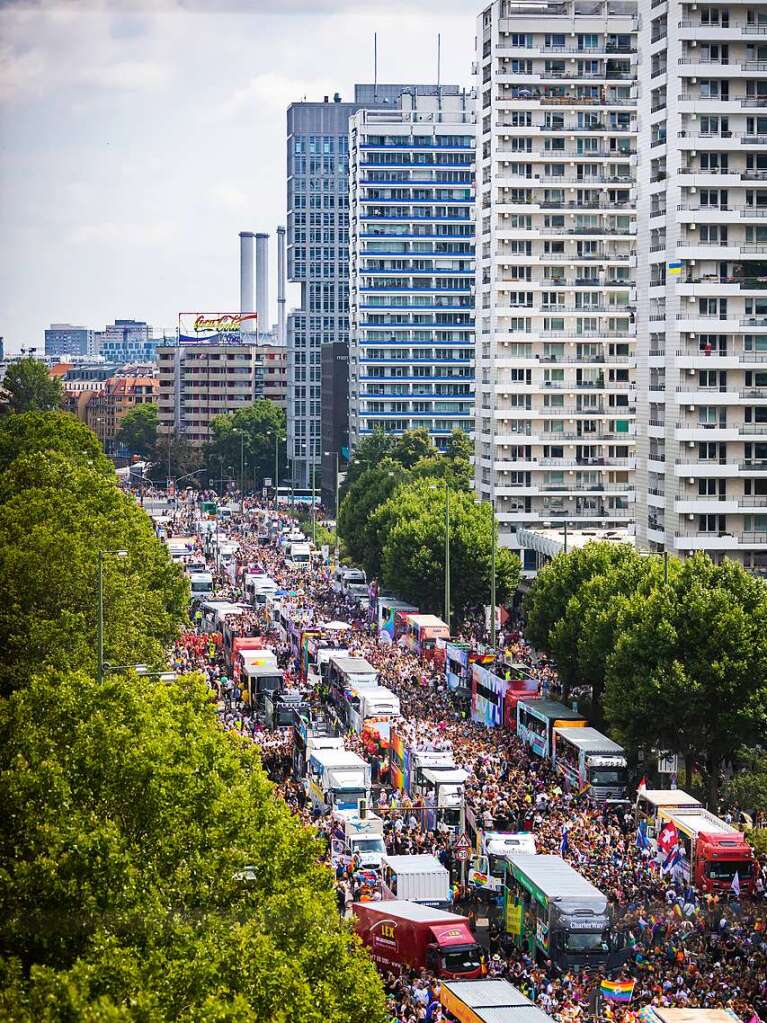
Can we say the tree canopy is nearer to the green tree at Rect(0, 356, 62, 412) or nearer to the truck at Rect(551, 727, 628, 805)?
the truck at Rect(551, 727, 628, 805)

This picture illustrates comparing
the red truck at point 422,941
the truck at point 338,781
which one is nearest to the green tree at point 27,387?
the truck at point 338,781

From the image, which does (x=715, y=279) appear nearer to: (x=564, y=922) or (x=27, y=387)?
(x=564, y=922)

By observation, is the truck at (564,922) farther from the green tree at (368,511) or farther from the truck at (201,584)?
the truck at (201,584)

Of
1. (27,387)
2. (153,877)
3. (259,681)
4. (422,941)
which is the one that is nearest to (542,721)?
(259,681)

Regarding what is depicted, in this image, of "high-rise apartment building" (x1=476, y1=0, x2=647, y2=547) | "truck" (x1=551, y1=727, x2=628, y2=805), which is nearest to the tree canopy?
"truck" (x1=551, y1=727, x2=628, y2=805)

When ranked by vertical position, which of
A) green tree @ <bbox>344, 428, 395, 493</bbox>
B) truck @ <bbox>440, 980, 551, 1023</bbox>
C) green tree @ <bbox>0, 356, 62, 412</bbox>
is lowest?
truck @ <bbox>440, 980, 551, 1023</bbox>

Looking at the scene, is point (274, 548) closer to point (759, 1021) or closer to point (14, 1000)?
point (759, 1021)
